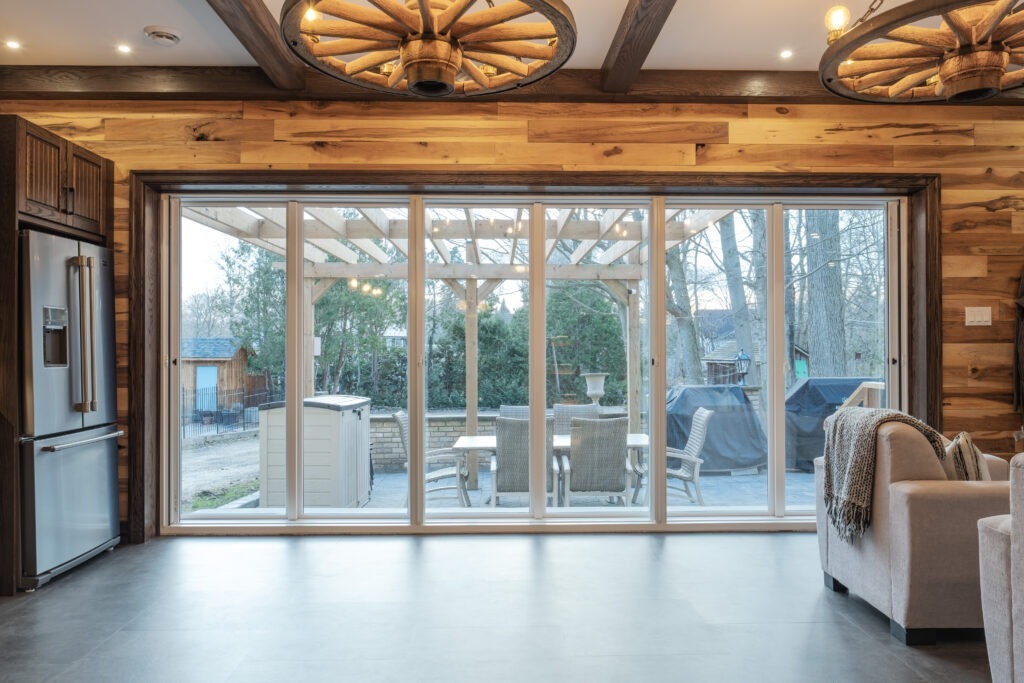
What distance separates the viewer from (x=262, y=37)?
124 inches

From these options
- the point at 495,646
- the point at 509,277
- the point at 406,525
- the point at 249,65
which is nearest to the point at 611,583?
the point at 495,646

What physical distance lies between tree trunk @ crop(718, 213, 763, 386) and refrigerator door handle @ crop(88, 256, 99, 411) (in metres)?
3.88

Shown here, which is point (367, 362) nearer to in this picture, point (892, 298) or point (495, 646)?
point (495, 646)

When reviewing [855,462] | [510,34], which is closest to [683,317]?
[855,462]

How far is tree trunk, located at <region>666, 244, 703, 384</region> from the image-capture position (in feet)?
13.9

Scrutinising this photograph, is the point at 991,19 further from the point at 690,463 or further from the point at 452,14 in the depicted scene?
the point at 690,463

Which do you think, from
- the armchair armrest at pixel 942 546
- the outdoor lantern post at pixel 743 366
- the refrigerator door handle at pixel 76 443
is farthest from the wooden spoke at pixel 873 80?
the refrigerator door handle at pixel 76 443

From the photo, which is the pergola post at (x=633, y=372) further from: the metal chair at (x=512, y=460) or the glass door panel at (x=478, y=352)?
the glass door panel at (x=478, y=352)

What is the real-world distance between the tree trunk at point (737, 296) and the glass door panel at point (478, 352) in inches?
54.1

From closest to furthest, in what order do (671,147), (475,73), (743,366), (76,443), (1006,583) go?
(1006,583)
(475,73)
(76,443)
(671,147)
(743,366)

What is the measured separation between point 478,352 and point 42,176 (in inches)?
103

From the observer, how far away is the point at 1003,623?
6.23 feet

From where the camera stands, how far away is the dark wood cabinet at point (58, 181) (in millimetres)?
3105

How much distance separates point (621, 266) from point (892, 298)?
6.06 feet
